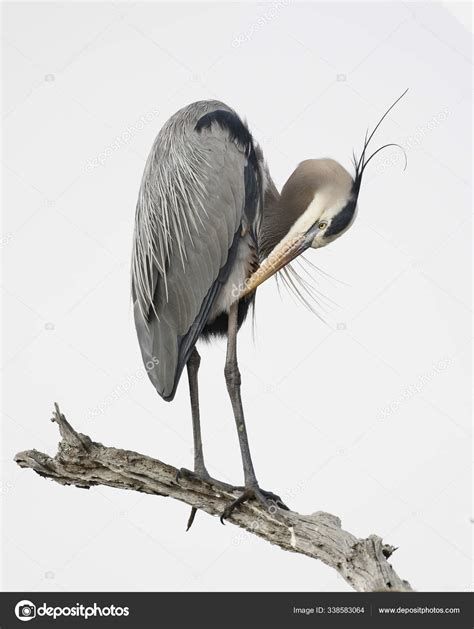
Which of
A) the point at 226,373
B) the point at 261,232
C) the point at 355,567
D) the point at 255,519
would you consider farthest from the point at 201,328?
the point at 355,567

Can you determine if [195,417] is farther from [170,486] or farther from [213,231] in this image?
[213,231]

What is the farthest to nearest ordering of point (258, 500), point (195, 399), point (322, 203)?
point (195, 399) < point (322, 203) < point (258, 500)

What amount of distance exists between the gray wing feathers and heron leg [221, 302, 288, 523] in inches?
7.4

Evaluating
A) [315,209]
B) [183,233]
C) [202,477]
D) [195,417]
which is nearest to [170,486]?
[202,477]

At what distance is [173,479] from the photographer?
346cm

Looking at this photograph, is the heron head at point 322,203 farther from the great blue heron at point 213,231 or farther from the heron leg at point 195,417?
the heron leg at point 195,417

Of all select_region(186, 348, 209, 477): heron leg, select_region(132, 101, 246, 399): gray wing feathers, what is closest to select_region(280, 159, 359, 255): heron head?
select_region(132, 101, 246, 399): gray wing feathers

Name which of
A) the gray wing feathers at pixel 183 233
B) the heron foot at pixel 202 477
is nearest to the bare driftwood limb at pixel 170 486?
the heron foot at pixel 202 477

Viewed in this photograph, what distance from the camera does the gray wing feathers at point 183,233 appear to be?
3.49 metres

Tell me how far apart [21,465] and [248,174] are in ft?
5.04

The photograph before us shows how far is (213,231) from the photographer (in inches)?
138

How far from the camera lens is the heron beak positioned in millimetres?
3586

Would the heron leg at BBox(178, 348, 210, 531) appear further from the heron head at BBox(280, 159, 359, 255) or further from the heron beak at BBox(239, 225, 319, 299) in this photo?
the heron head at BBox(280, 159, 359, 255)

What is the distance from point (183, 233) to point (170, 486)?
1.03 meters
